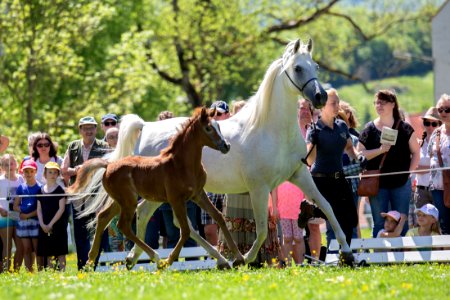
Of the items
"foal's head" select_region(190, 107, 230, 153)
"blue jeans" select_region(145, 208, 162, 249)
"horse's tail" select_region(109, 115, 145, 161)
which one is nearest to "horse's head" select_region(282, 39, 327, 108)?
"foal's head" select_region(190, 107, 230, 153)

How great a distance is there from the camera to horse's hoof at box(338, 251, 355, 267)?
39.9 ft

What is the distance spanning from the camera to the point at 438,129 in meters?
14.3

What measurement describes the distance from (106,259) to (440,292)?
19.2 ft

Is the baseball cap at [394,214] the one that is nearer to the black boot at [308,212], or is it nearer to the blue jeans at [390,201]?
the blue jeans at [390,201]

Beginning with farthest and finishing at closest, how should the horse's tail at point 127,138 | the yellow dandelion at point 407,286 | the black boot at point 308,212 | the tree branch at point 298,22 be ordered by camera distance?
the tree branch at point 298,22 → the horse's tail at point 127,138 → the black boot at point 308,212 → the yellow dandelion at point 407,286

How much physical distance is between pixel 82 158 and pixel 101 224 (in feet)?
9.86

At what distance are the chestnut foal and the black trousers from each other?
169 centimetres

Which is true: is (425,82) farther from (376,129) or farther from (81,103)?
(376,129)

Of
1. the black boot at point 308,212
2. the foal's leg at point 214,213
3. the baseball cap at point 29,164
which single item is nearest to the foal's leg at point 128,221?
the foal's leg at point 214,213

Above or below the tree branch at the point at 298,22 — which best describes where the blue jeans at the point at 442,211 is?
below

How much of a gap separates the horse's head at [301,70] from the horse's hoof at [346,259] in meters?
1.78

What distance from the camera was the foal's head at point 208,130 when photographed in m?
11.5

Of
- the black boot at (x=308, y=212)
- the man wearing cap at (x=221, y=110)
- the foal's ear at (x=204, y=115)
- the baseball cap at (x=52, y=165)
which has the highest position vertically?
the man wearing cap at (x=221, y=110)

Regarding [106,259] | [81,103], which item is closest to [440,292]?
[106,259]
